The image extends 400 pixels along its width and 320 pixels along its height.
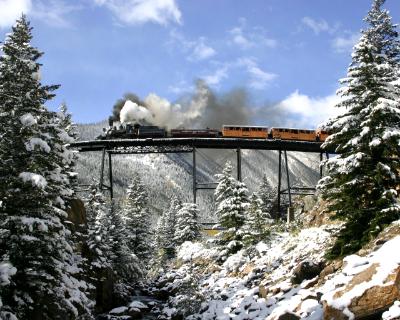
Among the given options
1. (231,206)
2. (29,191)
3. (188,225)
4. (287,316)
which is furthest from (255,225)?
(188,225)

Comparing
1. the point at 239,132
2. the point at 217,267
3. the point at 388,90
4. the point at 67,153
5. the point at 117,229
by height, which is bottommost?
the point at 217,267

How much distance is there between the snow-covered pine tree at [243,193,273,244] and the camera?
26.4m

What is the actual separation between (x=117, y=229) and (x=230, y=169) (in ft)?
32.5

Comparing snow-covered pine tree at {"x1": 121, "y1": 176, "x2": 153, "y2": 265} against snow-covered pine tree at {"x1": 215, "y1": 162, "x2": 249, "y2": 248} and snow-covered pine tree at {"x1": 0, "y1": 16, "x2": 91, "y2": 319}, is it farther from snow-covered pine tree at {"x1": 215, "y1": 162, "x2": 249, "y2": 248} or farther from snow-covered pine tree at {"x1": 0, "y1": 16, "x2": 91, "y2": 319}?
snow-covered pine tree at {"x1": 0, "y1": 16, "x2": 91, "y2": 319}

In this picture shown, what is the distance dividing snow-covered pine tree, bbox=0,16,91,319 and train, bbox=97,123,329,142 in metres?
33.4

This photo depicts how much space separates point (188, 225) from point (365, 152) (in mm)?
30856

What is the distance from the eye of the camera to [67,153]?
46.9 feet

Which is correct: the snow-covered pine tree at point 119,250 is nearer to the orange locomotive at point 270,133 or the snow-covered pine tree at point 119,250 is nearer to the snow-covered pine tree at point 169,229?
the snow-covered pine tree at point 169,229

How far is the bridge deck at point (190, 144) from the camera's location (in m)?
47.7

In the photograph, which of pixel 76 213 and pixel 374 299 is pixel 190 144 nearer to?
pixel 76 213

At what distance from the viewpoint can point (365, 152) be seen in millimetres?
16391

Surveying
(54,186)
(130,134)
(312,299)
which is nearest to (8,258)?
(54,186)

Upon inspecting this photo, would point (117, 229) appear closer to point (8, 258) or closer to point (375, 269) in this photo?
point (8, 258)

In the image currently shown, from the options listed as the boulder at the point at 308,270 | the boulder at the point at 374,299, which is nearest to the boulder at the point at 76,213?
the boulder at the point at 308,270
